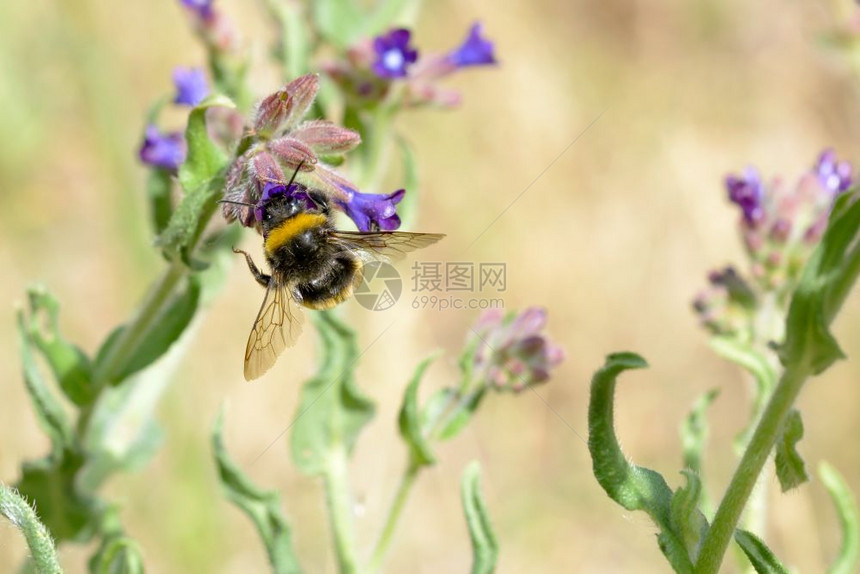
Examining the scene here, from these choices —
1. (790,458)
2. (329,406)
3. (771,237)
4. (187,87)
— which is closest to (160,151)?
(187,87)

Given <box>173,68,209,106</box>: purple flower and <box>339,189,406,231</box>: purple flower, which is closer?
<box>339,189,406,231</box>: purple flower

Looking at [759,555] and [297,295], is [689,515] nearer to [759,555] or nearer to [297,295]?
[759,555]

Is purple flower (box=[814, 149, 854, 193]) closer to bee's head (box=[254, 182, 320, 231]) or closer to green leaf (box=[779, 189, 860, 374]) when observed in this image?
green leaf (box=[779, 189, 860, 374])

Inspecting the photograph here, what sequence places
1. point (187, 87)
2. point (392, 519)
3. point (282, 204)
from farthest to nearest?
point (187, 87)
point (392, 519)
point (282, 204)

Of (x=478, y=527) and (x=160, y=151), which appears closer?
(x=478, y=527)

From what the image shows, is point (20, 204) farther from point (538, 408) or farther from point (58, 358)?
point (58, 358)

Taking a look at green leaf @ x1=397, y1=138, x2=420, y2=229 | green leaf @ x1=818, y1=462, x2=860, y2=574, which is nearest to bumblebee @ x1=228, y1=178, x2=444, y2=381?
green leaf @ x1=397, y1=138, x2=420, y2=229
